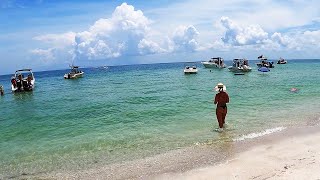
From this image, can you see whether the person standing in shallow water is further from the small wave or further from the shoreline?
the shoreline

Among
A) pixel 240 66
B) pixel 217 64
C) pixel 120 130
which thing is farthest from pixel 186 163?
pixel 217 64

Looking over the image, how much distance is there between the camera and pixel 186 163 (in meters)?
12.1

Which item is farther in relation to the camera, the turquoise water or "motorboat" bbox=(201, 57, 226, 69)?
"motorboat" bbox=(201, 57, 226, 69)

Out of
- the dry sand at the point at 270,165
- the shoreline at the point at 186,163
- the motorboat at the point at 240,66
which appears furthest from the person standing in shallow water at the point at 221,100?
the motorboat at the point at 240,66

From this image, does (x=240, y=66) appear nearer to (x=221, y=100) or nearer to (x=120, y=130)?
(x=120, y=130)

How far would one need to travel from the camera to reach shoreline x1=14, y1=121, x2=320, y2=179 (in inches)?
438

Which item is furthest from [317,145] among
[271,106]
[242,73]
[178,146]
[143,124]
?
[242,73]

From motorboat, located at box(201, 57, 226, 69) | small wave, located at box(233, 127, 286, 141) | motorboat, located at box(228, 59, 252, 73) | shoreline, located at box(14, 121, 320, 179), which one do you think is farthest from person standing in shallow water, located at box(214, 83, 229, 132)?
motorboat, located at box(201, 57, 226, 69)

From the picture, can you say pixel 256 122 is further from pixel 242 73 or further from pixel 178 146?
pixel 242 73

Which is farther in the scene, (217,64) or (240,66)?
(217,64)

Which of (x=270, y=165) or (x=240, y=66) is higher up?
(x=240, y=66)

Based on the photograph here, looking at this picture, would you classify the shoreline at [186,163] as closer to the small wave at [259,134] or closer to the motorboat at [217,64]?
the small wave at [259,134]

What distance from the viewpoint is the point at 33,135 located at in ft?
62.2

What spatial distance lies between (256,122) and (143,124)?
6.24m
